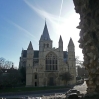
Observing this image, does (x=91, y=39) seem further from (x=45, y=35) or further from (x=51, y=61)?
(x=45, y=35)

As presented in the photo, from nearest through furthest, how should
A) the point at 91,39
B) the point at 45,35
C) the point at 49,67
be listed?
the point at 91,39, the point at 49,67, the point at 45,35

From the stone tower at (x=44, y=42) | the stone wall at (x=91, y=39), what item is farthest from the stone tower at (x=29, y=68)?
the stone wall at (x=91, y=39)

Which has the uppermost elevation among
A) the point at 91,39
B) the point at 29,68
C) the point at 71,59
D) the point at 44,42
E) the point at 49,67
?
the point at 44,42

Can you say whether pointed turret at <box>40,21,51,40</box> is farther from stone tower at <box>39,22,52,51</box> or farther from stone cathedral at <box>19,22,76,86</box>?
stone cathedral at <box>19,22,76,86</box>

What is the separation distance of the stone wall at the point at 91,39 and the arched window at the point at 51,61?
4086 cm

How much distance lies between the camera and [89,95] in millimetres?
9578

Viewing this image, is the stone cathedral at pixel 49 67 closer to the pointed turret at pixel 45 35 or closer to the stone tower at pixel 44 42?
the stone tower at pixel 44 42

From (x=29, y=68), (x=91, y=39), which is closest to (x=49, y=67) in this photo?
(x=29, y=68)

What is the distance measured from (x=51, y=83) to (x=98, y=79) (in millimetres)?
41379

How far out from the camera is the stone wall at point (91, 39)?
30.6 ft

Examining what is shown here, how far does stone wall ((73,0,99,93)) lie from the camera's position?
9336mm

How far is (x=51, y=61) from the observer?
51156 millimetres

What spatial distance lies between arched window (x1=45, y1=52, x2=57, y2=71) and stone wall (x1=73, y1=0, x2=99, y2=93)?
Result: 40.9m

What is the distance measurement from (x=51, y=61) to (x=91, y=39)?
41864 mm
